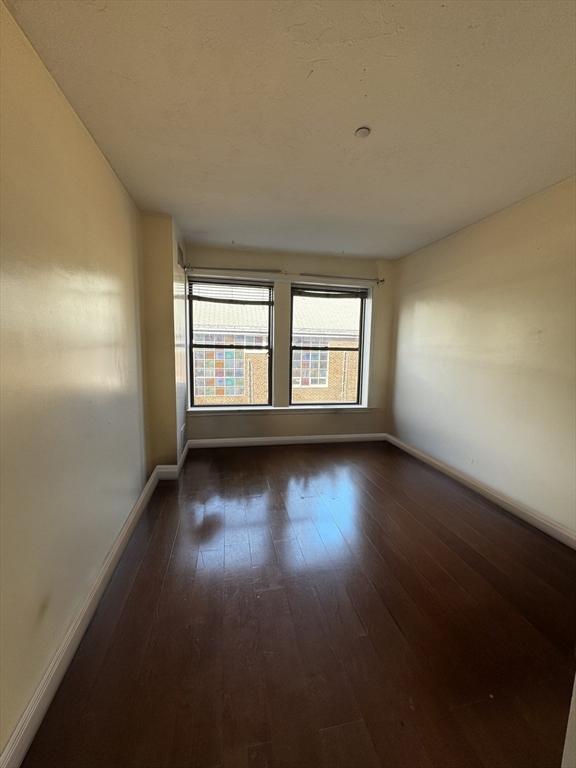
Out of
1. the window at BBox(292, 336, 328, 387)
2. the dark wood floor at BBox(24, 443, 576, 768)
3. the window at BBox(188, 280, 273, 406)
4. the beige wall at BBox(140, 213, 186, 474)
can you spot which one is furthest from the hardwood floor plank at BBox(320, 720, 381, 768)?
the window at BBox(292, 336, 328, 387)

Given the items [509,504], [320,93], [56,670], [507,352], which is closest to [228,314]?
[320,93]

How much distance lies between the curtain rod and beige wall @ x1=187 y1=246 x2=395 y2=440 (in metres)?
0.05

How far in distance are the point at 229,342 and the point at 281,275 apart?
1.07m

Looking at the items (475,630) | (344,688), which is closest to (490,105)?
(475,630)

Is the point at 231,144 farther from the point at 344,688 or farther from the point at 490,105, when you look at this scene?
the point at 344,688

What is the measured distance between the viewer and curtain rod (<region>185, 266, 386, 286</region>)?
355 cm

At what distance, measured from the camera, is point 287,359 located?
3973 mm

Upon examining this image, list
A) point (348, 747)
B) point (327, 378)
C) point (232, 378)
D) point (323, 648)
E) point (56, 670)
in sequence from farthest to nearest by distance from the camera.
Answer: point (327, 378) < point (232, 378) < point (323, 648) < point (56, 670) < point (348, 747)

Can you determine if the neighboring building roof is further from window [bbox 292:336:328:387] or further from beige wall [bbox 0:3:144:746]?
beige wall [bbox 0:3:144:746]

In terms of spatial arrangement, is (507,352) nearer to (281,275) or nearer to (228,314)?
(281,275)

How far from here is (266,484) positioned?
2879 millimetres

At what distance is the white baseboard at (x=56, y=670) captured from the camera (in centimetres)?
93

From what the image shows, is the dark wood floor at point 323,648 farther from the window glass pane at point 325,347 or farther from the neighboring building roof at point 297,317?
the neighboring building roof at point 297,317

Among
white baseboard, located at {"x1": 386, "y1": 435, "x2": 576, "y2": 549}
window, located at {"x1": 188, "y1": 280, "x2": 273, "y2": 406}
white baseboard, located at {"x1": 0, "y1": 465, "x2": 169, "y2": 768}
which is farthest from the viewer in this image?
window, located at {"x1": 188, "y1": 280, "x2": 273, "y2": 406}
